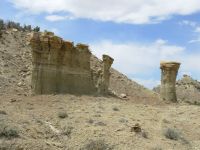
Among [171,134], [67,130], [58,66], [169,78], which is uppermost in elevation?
→ [58,66]

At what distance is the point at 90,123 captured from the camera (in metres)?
26.3

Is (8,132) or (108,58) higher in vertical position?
(108,58)

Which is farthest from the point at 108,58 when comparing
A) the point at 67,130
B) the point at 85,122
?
the point at 67,130

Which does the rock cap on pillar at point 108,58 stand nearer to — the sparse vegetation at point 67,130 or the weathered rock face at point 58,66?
the weathered rock face at point 58,66

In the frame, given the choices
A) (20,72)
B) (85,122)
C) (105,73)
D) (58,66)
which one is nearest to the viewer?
(85,122)

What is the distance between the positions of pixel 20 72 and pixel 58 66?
6.05m

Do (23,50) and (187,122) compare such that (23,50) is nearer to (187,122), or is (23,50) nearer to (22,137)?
(187,122)

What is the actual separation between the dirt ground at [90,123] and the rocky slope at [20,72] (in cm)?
392

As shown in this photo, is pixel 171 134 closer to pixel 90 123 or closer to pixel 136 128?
pixel 136 128

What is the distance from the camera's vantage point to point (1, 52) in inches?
1641

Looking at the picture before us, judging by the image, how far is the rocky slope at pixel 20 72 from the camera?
1427 inches

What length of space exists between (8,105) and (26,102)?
6.71ft

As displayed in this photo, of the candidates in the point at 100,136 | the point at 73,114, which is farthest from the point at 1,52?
the point at 100,136

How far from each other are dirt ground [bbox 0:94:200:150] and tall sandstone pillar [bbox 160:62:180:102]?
6324 mm
